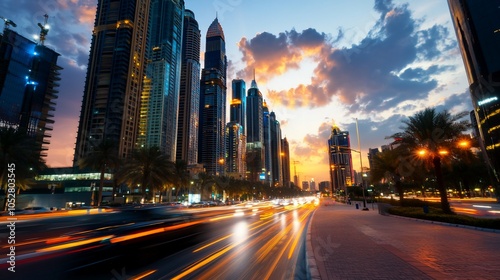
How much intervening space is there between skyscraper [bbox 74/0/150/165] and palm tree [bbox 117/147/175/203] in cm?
8846

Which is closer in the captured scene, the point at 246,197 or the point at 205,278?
the point at 205,278

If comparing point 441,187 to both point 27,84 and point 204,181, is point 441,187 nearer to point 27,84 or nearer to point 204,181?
point 204,181

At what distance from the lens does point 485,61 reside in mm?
53594

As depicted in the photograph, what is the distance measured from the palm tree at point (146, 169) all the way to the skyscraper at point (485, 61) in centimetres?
6445

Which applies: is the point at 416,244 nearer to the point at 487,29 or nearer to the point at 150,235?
the point at 150,235

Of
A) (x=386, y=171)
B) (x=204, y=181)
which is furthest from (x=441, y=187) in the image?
(x=204, y=181)

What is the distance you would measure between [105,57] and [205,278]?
16825 centimetres

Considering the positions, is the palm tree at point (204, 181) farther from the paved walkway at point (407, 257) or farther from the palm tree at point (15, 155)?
the paved walkway at point (407, 257)

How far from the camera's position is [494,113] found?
5303 centimetres

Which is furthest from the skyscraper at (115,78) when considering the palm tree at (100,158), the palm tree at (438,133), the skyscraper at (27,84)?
the palm tree at (438,133)

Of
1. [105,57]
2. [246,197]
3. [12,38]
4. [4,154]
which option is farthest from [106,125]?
[4,154]

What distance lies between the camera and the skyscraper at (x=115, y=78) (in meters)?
133

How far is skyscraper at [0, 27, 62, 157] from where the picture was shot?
115m

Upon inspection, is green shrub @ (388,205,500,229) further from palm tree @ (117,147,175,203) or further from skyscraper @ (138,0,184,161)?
skyscraper @ (138,0,184,161)
